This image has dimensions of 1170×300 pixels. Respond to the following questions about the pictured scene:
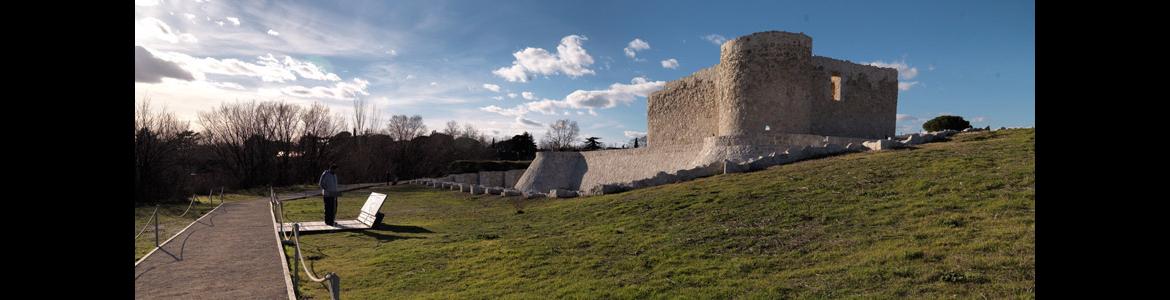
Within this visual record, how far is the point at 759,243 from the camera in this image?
336 inches

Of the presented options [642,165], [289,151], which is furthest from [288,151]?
[642,165]

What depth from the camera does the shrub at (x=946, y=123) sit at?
3556cm

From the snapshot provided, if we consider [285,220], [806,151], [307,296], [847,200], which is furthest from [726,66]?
[307,296]

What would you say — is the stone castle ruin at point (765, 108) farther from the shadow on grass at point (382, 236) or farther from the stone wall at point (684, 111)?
Result: the shadow on grass at point (382, 236)

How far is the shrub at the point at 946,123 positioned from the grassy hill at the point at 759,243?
23.3 m

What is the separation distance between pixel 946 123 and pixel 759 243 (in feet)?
113

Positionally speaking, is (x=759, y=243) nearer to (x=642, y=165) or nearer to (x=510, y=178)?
(x=642, y=165)

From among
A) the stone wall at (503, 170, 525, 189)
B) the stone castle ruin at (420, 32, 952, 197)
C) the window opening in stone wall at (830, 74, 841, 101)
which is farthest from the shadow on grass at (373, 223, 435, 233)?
the stone wall at (503, 170, 525, 189)

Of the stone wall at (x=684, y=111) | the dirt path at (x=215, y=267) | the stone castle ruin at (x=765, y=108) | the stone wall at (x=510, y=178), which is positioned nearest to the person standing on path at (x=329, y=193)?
the dirt path at (x=215, y=267)

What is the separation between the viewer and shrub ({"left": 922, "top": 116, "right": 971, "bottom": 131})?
35562mm

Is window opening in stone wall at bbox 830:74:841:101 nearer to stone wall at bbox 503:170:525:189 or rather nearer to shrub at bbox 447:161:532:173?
stone wall at bbox 503:170:525:189

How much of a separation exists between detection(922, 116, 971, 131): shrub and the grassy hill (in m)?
23.3
